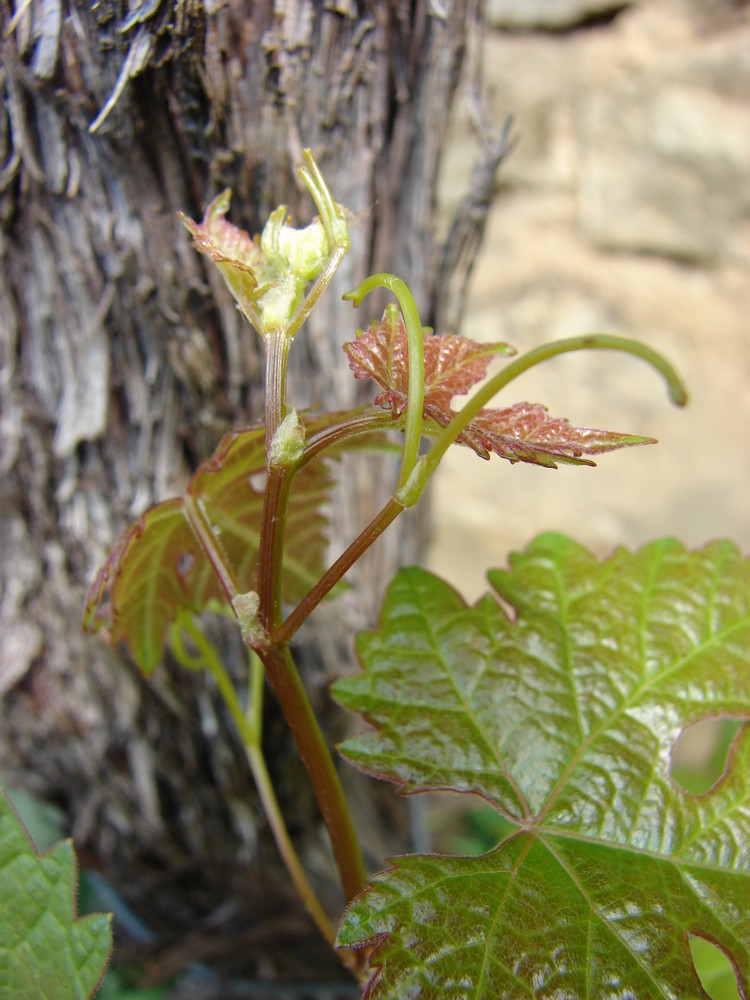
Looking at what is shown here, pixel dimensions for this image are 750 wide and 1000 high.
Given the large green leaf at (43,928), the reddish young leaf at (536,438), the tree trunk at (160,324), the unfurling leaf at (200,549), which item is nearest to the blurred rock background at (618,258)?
the tree trunk at (160,324)

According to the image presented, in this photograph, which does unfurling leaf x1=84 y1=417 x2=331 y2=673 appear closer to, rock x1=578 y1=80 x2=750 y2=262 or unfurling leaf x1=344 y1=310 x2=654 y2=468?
unfurling leaf x1=344 y1=310 x2=654 y2=468

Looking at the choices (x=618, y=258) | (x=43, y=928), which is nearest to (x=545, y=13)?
(x=618, y=258)

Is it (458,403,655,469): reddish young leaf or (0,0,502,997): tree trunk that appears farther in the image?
(0,0,502,997): tree trunk

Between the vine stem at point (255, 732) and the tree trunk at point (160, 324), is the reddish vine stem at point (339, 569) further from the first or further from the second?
the tree trunk at point (160, 324)

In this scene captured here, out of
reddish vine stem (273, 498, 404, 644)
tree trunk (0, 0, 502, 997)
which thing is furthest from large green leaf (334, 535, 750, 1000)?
tree trunk (0, 0, 502, 997)

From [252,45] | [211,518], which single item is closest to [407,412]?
[211,518]

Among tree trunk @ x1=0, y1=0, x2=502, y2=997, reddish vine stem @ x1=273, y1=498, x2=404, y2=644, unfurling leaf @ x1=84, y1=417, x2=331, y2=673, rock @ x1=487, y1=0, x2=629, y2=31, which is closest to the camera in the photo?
reddish vine stem @ x1=273, y1=498, x2=404, y2=644

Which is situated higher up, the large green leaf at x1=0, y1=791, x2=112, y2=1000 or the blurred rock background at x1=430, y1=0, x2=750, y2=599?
the blurred rock background at x1=430, y1=0, x2=750, y2=599
